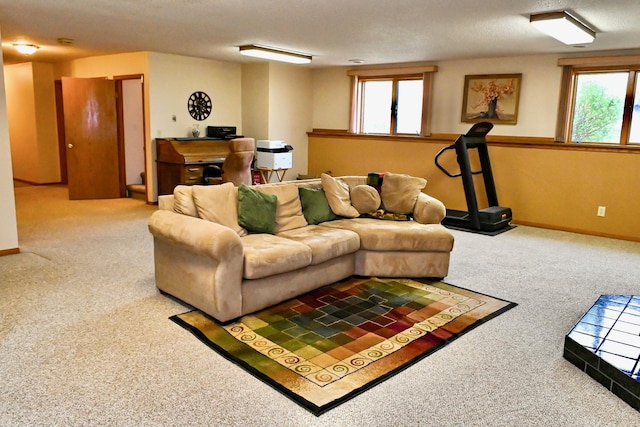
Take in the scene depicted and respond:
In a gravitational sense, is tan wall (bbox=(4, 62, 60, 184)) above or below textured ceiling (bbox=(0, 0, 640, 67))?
below

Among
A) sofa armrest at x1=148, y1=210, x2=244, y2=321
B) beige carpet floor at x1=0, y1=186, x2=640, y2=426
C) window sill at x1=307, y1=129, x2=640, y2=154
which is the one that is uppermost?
window sill at x1=307, y1=129, x2=640, y2=154

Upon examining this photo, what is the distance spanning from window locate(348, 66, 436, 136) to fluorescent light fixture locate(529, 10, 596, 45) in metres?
2.63

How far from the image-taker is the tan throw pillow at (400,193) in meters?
4.72

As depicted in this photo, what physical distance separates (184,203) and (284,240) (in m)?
0.81

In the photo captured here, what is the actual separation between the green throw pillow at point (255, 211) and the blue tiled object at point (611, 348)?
2307 mm

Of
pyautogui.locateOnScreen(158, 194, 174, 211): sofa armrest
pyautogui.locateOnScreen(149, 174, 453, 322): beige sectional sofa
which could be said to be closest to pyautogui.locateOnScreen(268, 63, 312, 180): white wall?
pyautogui.locateOnScreen(149, 174, 453, 322): beige sectional sofa

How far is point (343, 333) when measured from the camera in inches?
126

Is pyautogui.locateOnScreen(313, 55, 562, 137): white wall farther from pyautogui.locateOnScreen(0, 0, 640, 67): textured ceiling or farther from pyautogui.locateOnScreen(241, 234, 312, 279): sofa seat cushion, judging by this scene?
pyautogui.locateOnScreen(241, 234, 312, 279): sofa seat cushion

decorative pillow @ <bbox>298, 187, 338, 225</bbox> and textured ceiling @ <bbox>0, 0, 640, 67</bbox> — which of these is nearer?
textured ceiling @ <bbox>0, 0, 640, 67</bbox>

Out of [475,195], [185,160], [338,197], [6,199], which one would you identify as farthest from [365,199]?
[6,199]

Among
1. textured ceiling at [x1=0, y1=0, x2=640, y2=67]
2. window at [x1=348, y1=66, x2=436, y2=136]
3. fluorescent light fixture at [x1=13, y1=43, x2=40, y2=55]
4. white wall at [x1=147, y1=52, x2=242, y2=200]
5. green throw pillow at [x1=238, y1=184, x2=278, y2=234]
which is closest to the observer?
green throw pillow at [x1=238, y1=184, x2=278, y2=234]

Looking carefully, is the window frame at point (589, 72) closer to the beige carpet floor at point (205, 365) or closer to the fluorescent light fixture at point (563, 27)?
the fluorescent light fixture at point (563, 27)

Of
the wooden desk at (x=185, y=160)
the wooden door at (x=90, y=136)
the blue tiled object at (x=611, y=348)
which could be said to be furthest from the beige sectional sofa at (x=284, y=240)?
the wooden door at (x=90, y=136)

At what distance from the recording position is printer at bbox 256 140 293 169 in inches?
314
